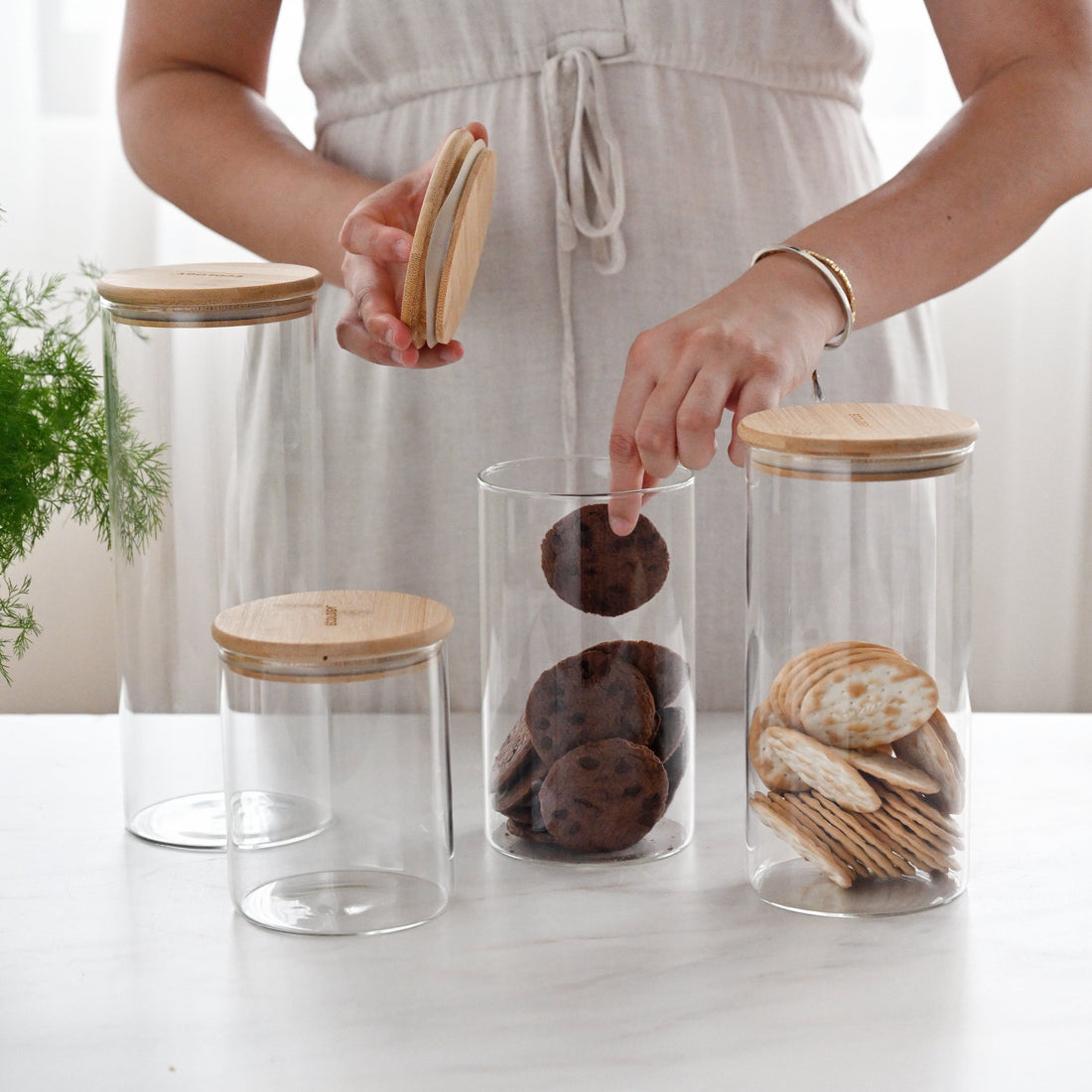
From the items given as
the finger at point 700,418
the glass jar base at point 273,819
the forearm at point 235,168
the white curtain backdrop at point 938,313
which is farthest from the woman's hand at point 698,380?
the white curtain backdrop at point 938,313

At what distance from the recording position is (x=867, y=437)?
0.62 m

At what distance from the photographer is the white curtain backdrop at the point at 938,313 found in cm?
185

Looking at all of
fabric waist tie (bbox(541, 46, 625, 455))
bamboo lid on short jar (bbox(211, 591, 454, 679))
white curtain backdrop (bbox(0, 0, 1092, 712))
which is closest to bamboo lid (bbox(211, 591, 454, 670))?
bamboo lid on short jar (bbox(211, 591, 454, 679))

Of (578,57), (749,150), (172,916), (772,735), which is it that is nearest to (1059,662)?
(749,150)

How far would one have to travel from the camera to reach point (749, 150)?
108 cm

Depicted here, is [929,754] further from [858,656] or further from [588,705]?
[588,705]

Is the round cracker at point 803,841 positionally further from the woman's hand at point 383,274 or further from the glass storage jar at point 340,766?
the woman's hand at point 383,274

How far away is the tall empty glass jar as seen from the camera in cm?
76

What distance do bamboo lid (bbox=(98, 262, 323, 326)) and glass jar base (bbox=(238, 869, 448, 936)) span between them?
0.30 m

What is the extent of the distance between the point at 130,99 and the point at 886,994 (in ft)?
3.03

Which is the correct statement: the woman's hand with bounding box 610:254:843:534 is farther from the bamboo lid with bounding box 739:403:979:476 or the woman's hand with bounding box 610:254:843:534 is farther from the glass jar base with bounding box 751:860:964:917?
the glass jar base with bounding box 751:860:964:917

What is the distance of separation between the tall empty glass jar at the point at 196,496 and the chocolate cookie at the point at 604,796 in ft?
0.65

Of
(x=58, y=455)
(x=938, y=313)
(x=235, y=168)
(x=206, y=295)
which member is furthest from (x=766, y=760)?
(x=938, y=313)

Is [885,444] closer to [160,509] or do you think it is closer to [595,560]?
[595,560]
